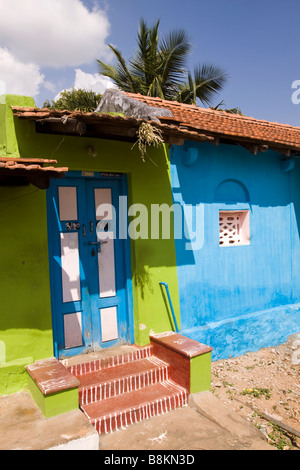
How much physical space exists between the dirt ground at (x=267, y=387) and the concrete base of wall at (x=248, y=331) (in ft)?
0.48

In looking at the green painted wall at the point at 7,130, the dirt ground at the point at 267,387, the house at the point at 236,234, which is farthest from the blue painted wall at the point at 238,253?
the green painted wall at the point at 7,130

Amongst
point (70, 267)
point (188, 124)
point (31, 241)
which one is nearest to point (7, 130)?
point (31, 241)

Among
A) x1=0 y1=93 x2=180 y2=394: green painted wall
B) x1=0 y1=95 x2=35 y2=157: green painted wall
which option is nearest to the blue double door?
x1=0 y1=93 x2=180 y2=394: green painted wall

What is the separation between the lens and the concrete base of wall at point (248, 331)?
19.5 ft

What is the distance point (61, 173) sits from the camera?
3729mm

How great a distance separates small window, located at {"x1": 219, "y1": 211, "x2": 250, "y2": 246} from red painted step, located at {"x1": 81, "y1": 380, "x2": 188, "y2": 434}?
2.94m

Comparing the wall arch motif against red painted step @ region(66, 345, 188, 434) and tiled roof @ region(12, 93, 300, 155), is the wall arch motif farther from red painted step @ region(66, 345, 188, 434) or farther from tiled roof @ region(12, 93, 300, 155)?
red painted step @ region(66, 345, 188, 434)

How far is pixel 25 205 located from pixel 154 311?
8.15 ft

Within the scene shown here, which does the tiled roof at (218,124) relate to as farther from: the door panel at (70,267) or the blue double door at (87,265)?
the door panel at (70,267)

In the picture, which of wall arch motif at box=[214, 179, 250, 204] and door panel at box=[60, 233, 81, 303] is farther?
wall arch motif at box=[214, 179, 250, 204]

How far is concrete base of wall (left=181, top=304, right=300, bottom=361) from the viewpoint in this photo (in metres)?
5.95

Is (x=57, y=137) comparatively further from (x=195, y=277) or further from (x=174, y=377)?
(x=174, y=377)

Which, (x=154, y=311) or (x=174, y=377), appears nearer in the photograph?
(x=174, y=377)
